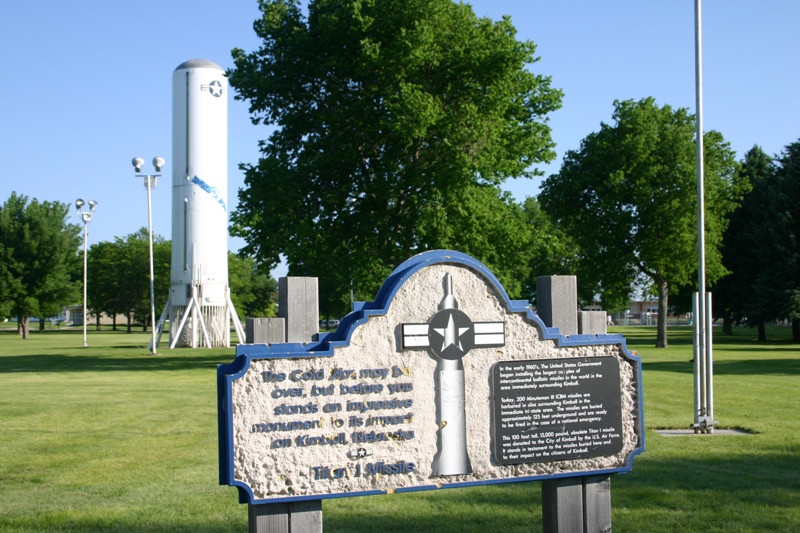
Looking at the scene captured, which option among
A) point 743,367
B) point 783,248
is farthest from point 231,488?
point 783,248

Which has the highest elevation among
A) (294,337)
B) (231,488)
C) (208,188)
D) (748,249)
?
(208,188)

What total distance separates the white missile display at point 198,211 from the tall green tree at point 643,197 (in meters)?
20.0

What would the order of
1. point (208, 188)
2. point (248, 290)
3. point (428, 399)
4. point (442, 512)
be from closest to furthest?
point (428, 399)
point (442, 512)
point (208, 188)
point (248, 290)

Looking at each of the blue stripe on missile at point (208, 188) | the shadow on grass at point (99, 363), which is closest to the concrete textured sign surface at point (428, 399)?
the shadow on grass at point (99, 363)

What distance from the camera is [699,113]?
47.6 feet

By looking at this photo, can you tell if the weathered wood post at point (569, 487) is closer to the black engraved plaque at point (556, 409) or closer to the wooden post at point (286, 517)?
the black engraved plaque at point (556, 409)

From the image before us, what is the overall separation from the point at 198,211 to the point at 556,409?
46.9 metres

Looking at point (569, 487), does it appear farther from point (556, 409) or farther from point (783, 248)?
point (783, 248)

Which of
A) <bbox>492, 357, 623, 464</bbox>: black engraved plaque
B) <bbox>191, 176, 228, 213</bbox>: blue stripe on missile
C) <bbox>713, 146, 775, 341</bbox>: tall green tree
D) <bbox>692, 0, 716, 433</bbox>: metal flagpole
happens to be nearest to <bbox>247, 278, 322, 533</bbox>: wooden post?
<bbox>492, 357, 623, 464</bbox>: black engraved plaque

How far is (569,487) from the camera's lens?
6695mm

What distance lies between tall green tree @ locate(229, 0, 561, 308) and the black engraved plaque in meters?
21.8

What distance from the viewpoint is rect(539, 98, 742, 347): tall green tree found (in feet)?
154

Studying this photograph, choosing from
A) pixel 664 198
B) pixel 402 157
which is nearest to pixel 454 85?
pixel 402 157

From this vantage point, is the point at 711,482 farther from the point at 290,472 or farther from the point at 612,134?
the point at 612,134
